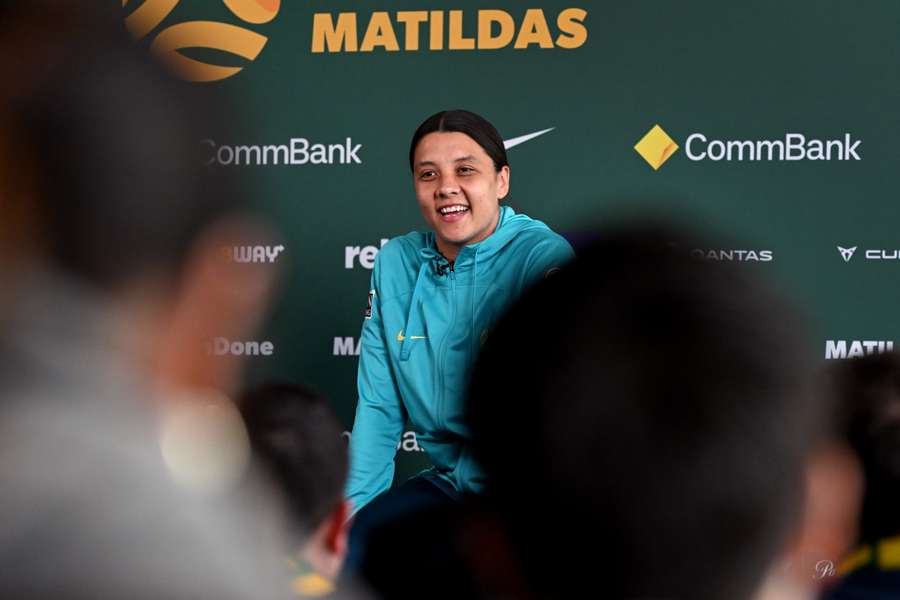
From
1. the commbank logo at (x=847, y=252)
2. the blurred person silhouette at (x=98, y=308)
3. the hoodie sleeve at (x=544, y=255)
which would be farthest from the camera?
the commbank logo at (x=847, y=252)

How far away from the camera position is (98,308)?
46 cm

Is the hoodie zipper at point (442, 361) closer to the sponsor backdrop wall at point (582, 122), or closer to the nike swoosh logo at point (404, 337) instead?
the nike swoosh logo at point (404, 337)

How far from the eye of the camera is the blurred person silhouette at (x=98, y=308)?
0.44m

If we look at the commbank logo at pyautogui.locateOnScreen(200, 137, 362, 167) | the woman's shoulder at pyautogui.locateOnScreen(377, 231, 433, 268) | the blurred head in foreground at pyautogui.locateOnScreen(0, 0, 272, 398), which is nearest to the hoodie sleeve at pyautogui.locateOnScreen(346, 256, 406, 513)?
the woman's shoulder at pyautogui.locateOnScreen(377, 231, 433, 268)

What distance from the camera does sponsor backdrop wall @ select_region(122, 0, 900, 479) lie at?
2.94m

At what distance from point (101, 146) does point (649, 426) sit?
0.33 metres

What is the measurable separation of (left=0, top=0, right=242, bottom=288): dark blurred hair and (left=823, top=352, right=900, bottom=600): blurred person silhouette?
798mm

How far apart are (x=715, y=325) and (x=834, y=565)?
71cm

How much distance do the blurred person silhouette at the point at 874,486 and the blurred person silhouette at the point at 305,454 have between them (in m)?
0.63

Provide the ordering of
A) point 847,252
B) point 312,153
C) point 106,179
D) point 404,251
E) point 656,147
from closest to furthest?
point 106,179 → point 404,251 → point 847,252 → point 656,147 → point 312,153

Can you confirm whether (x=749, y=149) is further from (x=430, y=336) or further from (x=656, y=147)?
(x=430, y=336)

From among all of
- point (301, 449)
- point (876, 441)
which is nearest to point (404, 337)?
point (301, 449)

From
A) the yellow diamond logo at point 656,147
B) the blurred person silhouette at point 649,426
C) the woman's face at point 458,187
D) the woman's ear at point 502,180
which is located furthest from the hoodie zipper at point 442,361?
the blurred person silhouette at point 649,426

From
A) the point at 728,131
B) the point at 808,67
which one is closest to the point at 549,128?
the point at 728,131
